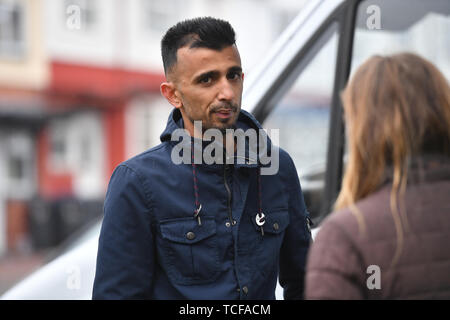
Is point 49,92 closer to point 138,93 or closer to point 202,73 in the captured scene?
point 138,93

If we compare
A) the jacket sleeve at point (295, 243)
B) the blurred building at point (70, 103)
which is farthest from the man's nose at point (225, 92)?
the blurred building at point (70, 103)

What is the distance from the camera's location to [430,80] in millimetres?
1352

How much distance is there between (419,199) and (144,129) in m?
14.8

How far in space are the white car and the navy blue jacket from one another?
0.39 meters

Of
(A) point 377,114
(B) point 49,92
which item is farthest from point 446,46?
(B) point 49,92

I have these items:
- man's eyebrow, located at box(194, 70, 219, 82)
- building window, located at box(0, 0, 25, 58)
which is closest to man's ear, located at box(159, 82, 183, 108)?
man's eyebrow, located at box(194, 70, 219, 82)

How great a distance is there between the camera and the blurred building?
1300cm

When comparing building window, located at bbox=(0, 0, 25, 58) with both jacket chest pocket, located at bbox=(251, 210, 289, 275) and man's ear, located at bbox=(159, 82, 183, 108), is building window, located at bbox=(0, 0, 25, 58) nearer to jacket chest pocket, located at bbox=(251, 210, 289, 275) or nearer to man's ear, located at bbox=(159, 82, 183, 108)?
man's ear, located at bbox=(159, 82, 183, 108)

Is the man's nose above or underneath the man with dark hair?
above

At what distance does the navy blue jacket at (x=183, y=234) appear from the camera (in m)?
1.58

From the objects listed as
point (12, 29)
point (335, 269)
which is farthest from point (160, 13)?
point (335, 269)

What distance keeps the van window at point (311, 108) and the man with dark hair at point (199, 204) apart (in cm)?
57

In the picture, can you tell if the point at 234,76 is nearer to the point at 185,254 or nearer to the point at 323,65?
the point at 185,254
